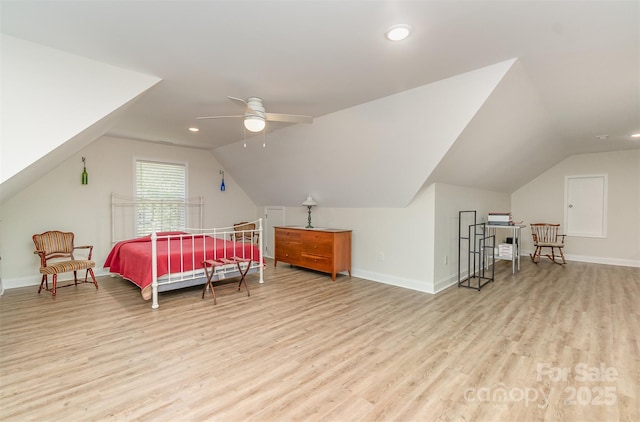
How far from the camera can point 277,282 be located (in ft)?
15.9

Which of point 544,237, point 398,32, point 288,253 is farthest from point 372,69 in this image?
point 544,237

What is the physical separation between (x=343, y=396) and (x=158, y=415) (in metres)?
1.16

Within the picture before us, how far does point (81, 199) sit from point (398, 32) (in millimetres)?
5626

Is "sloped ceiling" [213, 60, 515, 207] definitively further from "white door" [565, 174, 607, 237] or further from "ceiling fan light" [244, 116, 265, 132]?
"white door" [565, 174, 607, 237]

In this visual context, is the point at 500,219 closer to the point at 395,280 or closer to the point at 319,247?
the point at 395,280

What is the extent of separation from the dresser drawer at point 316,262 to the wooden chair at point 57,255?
10.6ft

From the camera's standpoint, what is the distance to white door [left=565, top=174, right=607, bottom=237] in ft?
20.9

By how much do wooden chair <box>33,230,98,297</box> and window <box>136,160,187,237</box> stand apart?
113 centimetres

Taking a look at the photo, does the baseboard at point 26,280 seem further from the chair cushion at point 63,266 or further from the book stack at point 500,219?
the book stack at point 500,219

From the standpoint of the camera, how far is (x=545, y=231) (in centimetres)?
697

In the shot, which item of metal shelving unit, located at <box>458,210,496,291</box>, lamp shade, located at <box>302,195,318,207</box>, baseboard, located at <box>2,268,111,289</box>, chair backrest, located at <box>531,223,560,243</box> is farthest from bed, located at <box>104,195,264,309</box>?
chair backrest, located at <box>531,223,560,243</box>

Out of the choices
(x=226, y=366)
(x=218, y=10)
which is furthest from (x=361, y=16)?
(x=226, y=366)

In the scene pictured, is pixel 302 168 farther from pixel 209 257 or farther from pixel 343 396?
pixel 343 396

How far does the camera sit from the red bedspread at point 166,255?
387 cm
